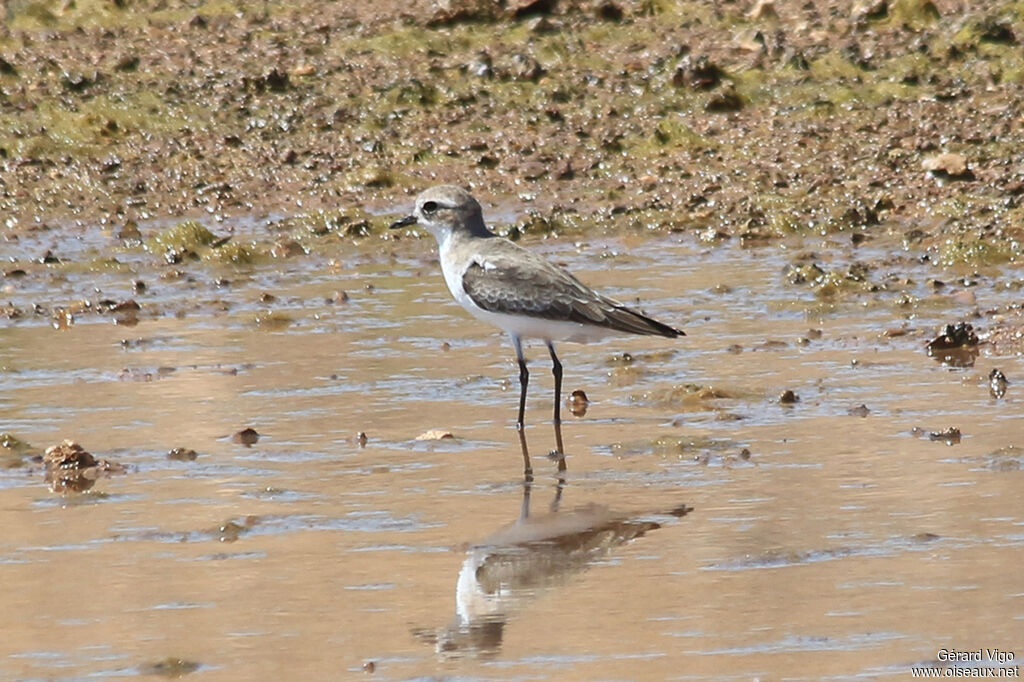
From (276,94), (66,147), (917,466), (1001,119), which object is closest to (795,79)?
(1001,119)

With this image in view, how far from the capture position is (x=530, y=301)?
921 cm

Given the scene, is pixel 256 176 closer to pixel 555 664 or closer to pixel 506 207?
pixel 506 207

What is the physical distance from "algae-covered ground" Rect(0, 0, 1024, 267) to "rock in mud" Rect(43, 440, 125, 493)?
5345 millimetres

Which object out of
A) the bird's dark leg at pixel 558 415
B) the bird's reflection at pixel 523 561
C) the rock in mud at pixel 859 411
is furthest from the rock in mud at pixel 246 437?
the rock in mud at pixel 859 411

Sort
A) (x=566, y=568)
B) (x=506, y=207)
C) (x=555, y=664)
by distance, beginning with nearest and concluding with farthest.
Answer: (x=555, y=664) < (x=566, y=568) < (x=506, y=207)

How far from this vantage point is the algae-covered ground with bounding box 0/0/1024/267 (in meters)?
13.7

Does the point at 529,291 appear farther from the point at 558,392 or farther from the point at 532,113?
the point at 532,113

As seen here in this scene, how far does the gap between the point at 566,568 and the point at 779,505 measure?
3.33 feet

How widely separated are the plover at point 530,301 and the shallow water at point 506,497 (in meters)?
0.34

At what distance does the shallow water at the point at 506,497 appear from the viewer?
5.71 metres

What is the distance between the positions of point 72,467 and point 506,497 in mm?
1848

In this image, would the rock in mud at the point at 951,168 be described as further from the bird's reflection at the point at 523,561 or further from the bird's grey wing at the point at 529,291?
the bird's reflection at the point at 523,561

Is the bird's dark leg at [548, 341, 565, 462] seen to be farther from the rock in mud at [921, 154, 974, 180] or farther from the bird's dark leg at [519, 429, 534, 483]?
the rock in mud at [921, 154, 974, 180]

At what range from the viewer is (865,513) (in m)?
6.98
